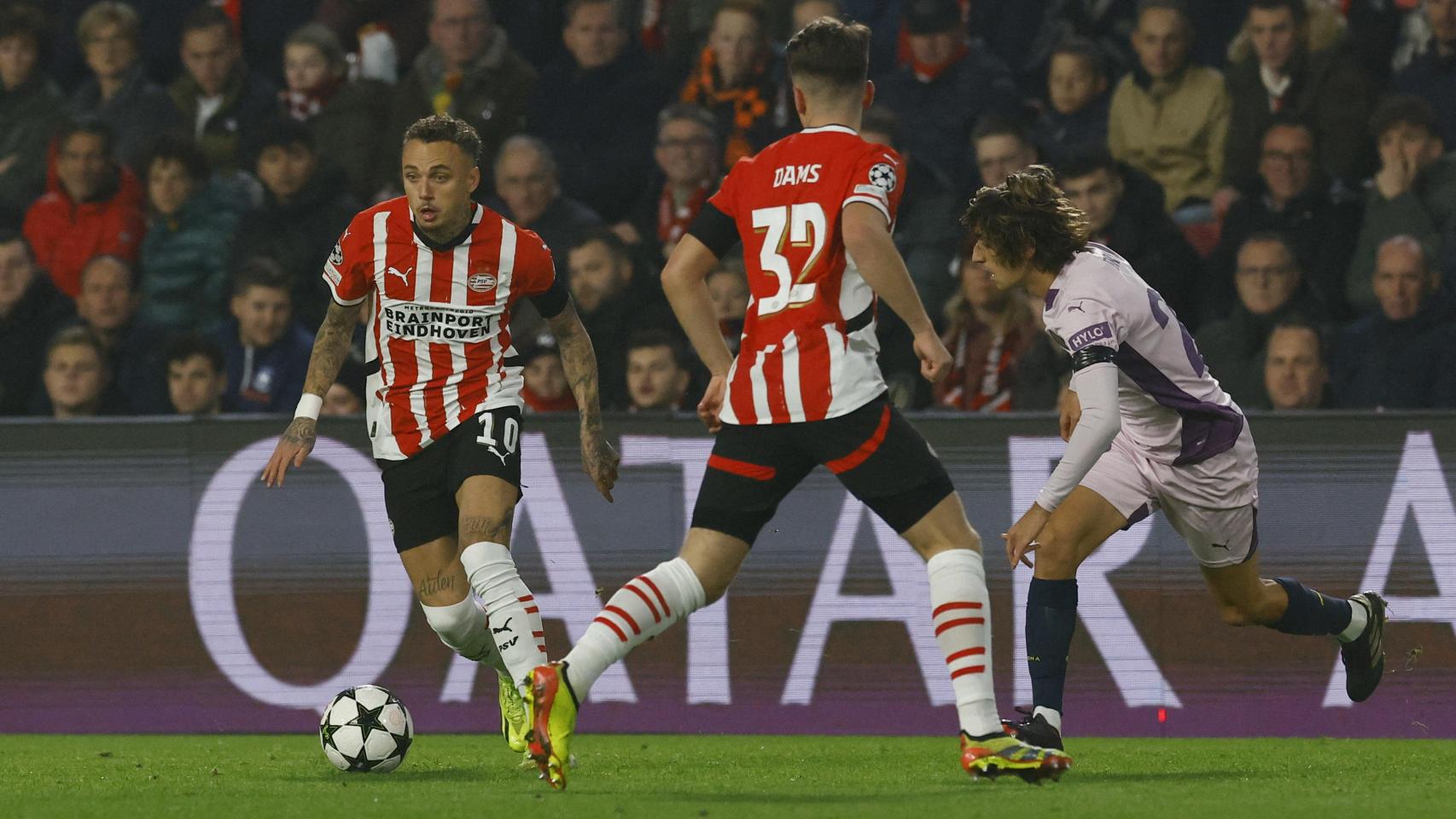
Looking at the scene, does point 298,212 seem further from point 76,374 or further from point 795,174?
point 795,174

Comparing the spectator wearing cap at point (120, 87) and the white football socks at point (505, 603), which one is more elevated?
the spectator wearing cap at point (120, 87)

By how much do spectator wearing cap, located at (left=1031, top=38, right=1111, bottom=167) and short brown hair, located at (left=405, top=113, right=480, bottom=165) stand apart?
4593mm

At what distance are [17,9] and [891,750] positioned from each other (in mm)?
Result: 7306

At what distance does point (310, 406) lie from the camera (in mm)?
6277

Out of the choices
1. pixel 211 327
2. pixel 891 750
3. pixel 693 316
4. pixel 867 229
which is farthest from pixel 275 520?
pixel 867 229

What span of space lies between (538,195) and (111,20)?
3.09 metres

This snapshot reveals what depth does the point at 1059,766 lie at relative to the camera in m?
5.34

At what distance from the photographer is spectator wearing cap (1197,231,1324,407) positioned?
9.20m

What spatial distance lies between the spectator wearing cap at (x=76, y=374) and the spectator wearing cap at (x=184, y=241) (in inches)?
20.1

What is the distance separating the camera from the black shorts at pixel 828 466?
17.1 feet

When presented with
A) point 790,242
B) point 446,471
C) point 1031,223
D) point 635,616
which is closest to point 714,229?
point 790,242

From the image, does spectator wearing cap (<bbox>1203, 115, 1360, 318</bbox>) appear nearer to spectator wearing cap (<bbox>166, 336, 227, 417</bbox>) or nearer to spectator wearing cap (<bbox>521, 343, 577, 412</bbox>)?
spectator wearing cap (<bbox>521, 343, 577, 412</bbox>)

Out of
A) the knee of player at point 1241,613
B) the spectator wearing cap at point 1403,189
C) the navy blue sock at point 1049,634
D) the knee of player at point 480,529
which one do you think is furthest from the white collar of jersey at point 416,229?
A: the spectator wearing cap at point 1403,189

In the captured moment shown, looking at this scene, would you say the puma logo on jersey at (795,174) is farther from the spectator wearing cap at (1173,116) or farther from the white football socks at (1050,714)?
the spectator wearing cap at (1173,116)
